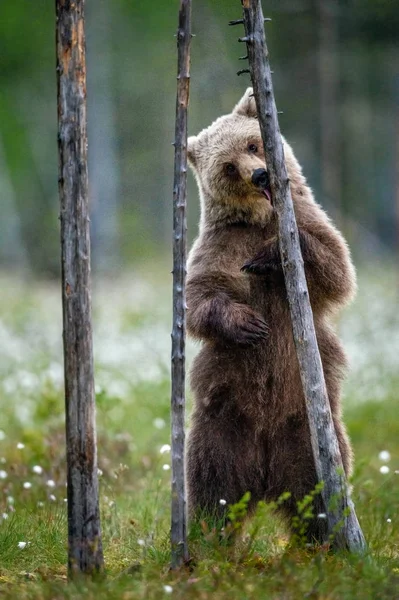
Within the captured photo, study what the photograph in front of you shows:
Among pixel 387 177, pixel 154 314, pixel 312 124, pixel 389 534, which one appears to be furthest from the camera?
pixel 387 177

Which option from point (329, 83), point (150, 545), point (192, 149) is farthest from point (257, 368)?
point (329, 83)

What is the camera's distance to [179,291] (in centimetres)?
465

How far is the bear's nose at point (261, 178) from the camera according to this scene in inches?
209

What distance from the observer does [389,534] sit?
586 cm

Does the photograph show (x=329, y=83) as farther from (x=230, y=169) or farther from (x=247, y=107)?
(x=230, y=169)

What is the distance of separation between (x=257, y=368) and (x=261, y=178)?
1.11 metres

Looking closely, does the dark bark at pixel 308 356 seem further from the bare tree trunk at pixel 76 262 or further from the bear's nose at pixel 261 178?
the bare tree trunk at pixel 76 262

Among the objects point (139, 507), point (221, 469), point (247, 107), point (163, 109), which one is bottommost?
point (139, 507)

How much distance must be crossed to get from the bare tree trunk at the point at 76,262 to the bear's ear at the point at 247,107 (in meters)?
1.90

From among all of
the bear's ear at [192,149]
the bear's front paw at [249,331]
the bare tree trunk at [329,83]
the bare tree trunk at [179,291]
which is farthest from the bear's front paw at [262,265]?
the bare tree trunk at [329,83]

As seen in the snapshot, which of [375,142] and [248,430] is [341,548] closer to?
[248,430]

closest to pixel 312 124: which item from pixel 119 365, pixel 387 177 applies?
pixel 387 177

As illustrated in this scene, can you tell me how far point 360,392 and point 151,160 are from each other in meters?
23.4

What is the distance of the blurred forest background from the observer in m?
17.5
